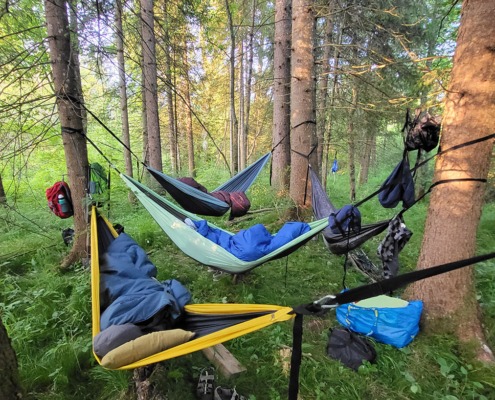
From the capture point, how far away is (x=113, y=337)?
113cm

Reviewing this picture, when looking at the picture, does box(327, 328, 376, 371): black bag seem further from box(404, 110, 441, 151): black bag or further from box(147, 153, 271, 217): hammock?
box(147, 153, 271, 217): hammock

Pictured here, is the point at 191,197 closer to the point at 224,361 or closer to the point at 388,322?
the point at 224,361

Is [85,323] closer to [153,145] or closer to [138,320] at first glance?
[138,320]

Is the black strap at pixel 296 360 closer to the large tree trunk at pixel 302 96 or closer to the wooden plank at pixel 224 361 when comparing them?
the wooden plank at pixel 224 361

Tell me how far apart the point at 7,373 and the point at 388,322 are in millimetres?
1868

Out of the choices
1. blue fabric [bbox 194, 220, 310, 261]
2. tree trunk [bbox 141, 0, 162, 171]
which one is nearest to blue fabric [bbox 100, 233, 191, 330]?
blue fabric [bbox 194, 220, 310, 261]

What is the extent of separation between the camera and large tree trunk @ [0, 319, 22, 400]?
1057mm

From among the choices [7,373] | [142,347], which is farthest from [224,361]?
[7,373]

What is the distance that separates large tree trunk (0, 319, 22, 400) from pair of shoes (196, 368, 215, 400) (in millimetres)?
724

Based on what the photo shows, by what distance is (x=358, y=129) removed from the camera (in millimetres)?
5598

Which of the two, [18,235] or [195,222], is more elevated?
[195,222]

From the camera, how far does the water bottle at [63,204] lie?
2.19 metres

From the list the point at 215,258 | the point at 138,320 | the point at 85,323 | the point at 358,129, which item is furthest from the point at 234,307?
the point at 358,129

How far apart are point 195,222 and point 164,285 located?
77 cm
